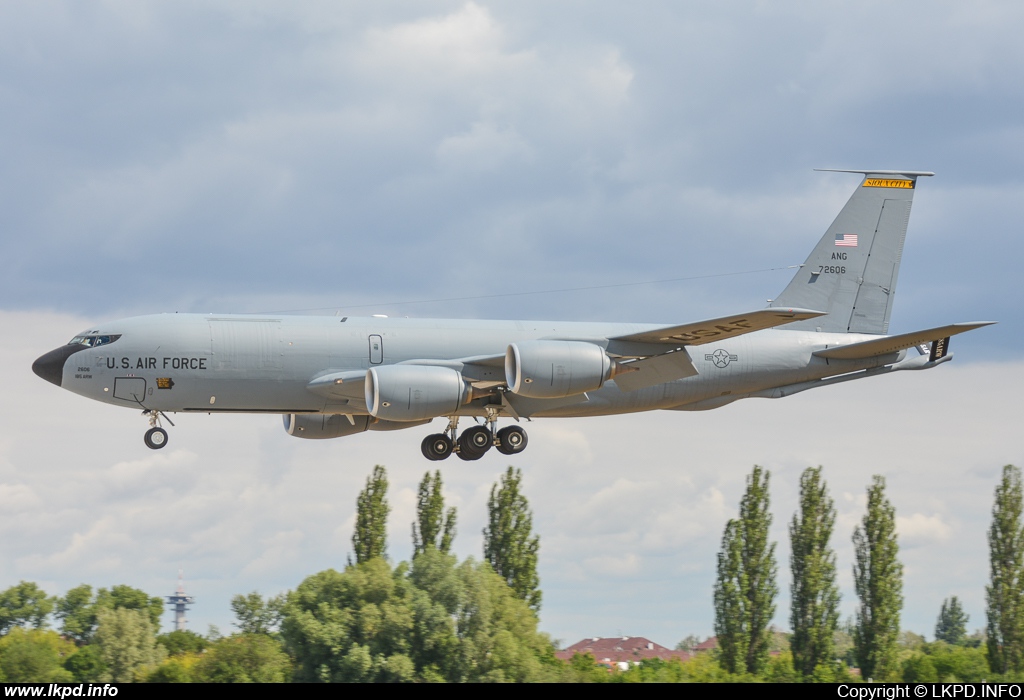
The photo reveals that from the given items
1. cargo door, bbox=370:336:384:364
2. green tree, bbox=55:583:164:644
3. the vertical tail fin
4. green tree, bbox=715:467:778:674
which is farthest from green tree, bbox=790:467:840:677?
green tree, bbox=55:583:164:644

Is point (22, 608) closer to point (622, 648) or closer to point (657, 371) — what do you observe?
point (622, 648)

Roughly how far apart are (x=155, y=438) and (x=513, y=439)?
12.1 meters

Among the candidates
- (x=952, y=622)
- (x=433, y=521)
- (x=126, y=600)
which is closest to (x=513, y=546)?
(x=433, y=521)

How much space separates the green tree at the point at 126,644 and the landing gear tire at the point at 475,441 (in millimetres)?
35537

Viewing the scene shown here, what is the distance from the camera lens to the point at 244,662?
216 feet

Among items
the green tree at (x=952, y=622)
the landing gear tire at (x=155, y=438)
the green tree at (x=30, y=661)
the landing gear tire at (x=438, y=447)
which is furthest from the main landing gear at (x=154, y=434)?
the green tree at (x=952, y=622)

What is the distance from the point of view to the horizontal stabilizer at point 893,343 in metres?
41.8

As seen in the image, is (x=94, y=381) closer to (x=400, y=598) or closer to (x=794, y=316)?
(x=794, y=316)

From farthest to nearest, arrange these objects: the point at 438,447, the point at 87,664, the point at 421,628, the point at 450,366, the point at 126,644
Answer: the point at 87,664 < the point at 126,644 < the point at 421,628 < the point at 438,447 < the point at 450,366

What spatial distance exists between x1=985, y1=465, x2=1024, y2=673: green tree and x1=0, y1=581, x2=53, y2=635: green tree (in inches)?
2862

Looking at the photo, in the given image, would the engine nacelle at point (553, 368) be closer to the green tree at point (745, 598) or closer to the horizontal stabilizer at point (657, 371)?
the horizontal stabilizer at point (657, 371)

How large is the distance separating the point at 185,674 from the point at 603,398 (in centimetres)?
3168

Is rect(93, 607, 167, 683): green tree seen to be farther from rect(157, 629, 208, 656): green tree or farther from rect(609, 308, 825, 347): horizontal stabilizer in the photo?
rect(609, 308, 825, 347): horizontal stabilizer

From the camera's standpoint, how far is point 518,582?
65438mm
